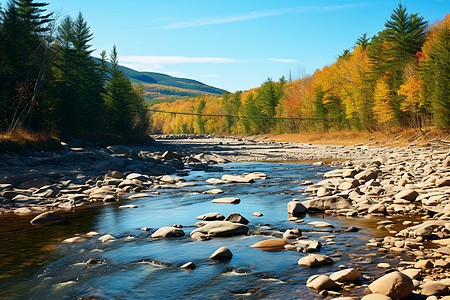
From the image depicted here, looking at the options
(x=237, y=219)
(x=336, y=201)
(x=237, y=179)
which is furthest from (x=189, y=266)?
(x=237, y=179)

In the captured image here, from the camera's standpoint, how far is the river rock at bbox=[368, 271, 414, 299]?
436cm

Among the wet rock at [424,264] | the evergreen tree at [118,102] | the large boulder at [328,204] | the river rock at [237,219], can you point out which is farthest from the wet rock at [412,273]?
the evergreen tree at [118,102]

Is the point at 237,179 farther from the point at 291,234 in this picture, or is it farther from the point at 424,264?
the point at 424,264

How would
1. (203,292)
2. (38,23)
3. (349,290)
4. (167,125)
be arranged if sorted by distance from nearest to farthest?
(349,290), (203,292), (38,23), (167,125)

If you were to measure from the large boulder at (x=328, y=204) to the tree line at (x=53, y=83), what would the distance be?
2314 centimetres

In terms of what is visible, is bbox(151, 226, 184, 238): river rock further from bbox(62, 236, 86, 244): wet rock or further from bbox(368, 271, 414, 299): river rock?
bbox(368, 271, 414, 299): river rock

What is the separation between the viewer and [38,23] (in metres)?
32.5

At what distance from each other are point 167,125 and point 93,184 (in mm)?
180769

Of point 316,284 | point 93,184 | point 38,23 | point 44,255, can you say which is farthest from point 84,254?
point 38,23

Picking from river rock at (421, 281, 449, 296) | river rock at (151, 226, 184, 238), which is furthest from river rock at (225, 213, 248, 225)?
river rock at (421, 281, 449, 296)

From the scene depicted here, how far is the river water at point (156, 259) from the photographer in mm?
5250

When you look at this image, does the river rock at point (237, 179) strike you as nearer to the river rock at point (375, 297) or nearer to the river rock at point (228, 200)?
the river rock at point (228, 200)

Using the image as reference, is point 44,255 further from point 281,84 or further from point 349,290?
point 281,84

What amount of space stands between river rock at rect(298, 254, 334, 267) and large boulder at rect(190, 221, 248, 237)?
2.50 meters
